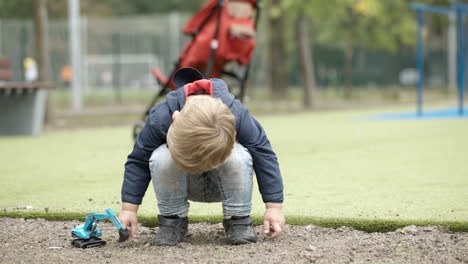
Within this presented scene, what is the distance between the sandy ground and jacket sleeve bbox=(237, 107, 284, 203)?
0.23 m

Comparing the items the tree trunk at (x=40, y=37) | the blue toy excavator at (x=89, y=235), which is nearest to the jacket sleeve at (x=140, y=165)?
the blue toy excavator at (x=89, y=235)

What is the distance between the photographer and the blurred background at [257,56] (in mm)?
17516

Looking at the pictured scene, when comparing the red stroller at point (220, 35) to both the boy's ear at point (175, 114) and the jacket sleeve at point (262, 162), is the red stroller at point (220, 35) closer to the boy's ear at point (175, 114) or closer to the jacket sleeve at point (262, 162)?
the jacket sleeve at point (262, 162)

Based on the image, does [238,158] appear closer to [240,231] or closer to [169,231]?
[240,231]

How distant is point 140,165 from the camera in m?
3.57

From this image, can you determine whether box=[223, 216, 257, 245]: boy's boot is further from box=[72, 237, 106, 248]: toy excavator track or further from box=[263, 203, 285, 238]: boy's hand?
box=[72, 237, 106, 248]: toy excavator track

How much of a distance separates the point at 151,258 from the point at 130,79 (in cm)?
2392

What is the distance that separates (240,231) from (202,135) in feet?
2.19

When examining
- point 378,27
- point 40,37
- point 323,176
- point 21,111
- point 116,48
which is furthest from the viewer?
point 378,27

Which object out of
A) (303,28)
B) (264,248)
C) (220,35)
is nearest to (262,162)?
(264,248)

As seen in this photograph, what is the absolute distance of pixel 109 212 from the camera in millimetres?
3447

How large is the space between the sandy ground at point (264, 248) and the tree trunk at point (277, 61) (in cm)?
1691

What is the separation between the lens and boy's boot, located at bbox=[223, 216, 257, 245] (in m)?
3.54

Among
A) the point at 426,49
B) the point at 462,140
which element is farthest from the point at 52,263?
the point at 426,49
